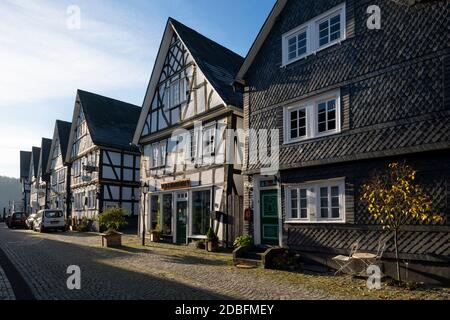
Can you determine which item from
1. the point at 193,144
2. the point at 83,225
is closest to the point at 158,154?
the point at 193,144

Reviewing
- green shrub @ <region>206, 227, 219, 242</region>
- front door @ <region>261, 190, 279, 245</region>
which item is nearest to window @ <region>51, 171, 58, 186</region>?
green shrub @ <region>206, 227, 219, 242</region>

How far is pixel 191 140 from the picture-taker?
60.3 ft

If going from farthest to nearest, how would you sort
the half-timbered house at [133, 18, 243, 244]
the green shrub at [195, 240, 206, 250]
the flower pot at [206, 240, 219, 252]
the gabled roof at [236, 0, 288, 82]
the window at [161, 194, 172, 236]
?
the window at [161, 194, 172, 236] → the green shrub at [195, 240, 206, 250] → the half-timbered house at [133, 18, 243, 244] → the flower pot at [206, 240, 219, 252] → the gabled roof at [236, 0, 288, 82]

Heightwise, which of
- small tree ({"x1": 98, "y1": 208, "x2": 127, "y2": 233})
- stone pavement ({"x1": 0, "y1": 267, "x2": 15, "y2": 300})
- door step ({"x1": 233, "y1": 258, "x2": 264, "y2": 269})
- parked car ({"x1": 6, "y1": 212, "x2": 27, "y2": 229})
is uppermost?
small tree ({"x1": 98, "y1": 208, "x2": 127, "y2": 233})

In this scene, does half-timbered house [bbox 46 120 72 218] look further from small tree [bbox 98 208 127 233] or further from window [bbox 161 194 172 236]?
small tree [bbox 98 208 127 233]

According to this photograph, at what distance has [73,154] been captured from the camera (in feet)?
117

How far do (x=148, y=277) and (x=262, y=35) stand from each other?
31.0 ft

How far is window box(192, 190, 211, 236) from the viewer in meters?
17.0

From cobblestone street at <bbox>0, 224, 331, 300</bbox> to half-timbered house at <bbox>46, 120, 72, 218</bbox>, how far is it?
22661 mm

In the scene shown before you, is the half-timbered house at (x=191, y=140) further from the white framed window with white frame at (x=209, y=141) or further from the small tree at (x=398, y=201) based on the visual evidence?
the small tree at (x=398, y=201)

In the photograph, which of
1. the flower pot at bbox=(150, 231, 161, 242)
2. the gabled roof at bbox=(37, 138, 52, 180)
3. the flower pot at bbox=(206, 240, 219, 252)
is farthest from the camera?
the gabled roof at bbox=(37, 138, 52, 180)

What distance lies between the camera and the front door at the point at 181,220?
60.2 feet

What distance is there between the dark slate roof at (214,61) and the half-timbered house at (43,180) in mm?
32452

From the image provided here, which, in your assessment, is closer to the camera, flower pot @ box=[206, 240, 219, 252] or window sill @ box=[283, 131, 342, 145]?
window sill @ box=[283, 131, 342, 145]
